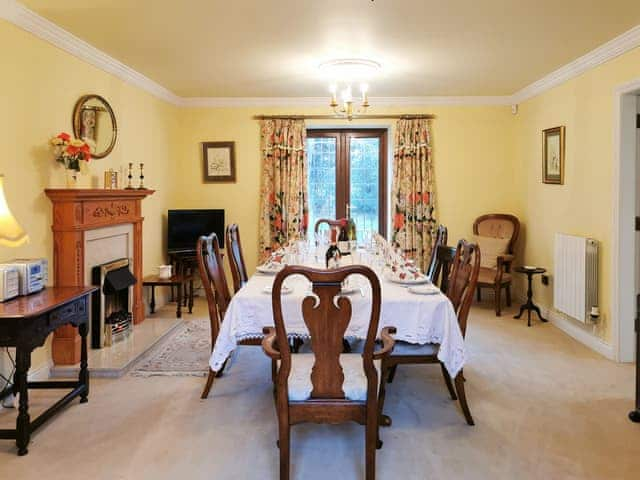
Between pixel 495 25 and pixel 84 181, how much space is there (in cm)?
345

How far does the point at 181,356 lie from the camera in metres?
4.21

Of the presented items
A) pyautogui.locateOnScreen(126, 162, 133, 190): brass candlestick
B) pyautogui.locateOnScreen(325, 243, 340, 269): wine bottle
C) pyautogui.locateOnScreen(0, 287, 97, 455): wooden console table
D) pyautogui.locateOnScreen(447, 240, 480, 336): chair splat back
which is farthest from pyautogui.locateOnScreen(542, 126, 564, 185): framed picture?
pyautogui.locateOnScreen(0, 287, 97, 455): wooden console table

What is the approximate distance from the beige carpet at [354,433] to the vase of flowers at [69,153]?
1553mm

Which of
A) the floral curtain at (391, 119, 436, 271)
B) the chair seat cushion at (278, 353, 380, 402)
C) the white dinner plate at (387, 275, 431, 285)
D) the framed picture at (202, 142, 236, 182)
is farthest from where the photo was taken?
the framed picture at (202, 142, 236, 182)

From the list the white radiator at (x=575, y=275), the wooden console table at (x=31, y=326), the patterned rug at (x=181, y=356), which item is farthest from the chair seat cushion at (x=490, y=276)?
the wooden console table at (x=31, y=326)

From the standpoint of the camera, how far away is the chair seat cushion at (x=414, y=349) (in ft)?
9.48

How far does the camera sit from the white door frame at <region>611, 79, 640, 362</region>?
412 centimetres

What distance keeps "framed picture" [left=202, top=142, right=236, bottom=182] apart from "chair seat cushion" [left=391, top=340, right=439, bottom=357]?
13.7 ft

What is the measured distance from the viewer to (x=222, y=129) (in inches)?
256

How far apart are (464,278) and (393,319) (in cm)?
51

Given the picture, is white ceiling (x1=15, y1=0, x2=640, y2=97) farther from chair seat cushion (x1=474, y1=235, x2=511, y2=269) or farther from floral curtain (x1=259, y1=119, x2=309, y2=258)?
chair seat cushion (x1=474, y1=235, x2=511, y2=269)

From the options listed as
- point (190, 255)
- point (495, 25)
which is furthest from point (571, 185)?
point (190, 255)

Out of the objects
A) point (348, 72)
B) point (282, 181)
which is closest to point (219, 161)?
point (282, 181)

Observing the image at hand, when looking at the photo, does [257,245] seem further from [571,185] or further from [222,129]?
[571,185]
